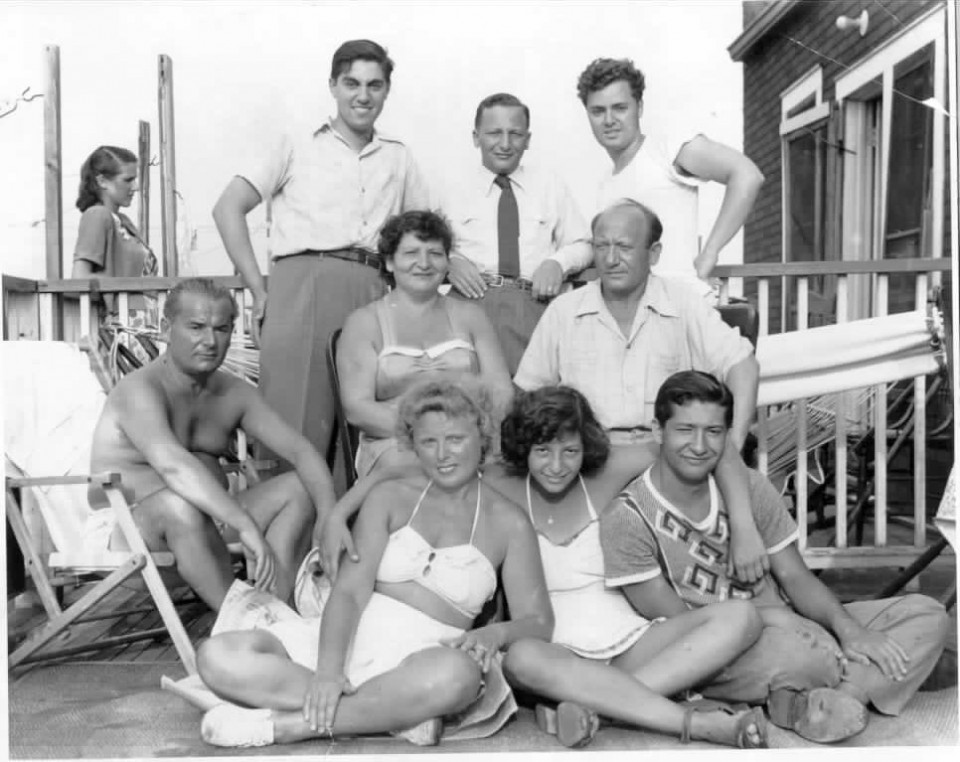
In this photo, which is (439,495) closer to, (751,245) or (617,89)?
(617,89)

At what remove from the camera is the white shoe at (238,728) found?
9.37 feet

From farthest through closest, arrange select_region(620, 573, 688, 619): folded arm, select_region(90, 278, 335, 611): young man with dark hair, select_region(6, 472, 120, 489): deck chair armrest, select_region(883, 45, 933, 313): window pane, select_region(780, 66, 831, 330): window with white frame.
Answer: select_region(780, 66, 831, 330): window with white frame < select_region(883, 45, 933, 313): window pane < select_region(90, 278, 335, 611): young man with dark hair < select_region(6, 472, 120, 489): deck chair armrest < select_region(620, 573, 688, 619): folded arm

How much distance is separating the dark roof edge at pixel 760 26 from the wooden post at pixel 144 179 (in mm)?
1845

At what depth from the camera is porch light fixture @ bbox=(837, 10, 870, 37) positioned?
164 inches

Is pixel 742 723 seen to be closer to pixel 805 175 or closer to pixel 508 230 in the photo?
pixel 508 230

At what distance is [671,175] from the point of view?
3.91 meters

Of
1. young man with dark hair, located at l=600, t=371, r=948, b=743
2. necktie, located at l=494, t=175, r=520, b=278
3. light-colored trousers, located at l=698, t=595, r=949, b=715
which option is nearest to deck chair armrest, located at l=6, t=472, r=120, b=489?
young man with dark hair, located at l=600, t=371, r=948, b=743

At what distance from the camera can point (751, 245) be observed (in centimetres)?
681

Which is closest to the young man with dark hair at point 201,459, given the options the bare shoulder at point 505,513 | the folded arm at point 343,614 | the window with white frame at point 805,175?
the folded arm at point 343,614

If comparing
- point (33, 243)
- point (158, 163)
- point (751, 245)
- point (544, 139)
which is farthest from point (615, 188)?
point (751, 245)

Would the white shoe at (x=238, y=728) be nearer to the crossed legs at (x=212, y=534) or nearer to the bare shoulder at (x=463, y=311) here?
the crossed legs at (x=212, y=534)

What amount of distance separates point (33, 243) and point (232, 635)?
1.62 meters

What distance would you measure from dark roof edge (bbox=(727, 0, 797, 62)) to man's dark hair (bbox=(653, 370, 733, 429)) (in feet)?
3.70

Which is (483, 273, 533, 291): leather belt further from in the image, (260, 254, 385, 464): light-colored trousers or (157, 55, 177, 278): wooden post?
(157, 55, 177, 278): wooden post
